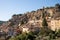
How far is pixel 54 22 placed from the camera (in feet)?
92.4

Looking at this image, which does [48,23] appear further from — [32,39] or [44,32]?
[32,39]

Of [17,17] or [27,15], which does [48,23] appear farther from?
[17,17]

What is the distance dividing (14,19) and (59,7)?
23.6 m

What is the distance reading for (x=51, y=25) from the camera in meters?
28.6

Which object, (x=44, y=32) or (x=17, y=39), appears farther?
(x=44, y=32)

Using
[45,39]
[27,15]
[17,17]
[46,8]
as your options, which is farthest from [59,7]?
[45,39]

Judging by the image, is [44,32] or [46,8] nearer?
[44,32]

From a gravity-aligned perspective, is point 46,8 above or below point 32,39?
above

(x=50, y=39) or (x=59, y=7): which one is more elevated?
(x=59, y=7)

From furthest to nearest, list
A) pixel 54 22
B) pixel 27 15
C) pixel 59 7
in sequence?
pixel 27 15 < pixel 59 7 < pixel 54 22

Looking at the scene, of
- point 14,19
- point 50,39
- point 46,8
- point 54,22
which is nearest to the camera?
point 50,39

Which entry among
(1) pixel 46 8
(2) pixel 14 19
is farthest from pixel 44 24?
(2) pixel 14 19

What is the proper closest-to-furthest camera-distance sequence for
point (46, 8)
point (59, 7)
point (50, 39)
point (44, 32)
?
point (50, 39), point (44, 32), point (59, 7), point (46, 8)

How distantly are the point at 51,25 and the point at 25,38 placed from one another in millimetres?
9772
